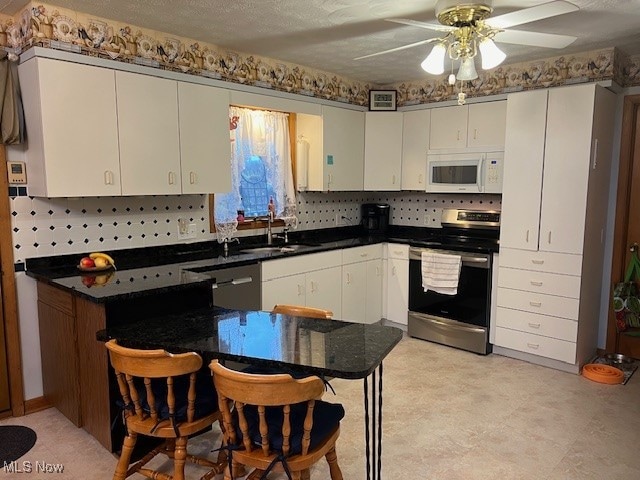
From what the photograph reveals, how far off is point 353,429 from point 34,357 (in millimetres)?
2128

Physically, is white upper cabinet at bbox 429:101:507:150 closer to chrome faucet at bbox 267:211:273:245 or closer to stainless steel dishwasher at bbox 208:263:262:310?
chrome faucet at bbox 267:211:273:245

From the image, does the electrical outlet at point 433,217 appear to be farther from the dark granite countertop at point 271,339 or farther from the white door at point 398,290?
the dark granite countertop at point 271,339

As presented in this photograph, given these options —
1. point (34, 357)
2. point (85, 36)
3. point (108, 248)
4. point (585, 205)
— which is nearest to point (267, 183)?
point (108, 248)

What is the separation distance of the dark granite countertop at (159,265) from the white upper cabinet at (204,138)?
535mm

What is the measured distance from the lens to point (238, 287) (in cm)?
348

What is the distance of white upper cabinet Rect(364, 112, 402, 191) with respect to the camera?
4895 millimetres

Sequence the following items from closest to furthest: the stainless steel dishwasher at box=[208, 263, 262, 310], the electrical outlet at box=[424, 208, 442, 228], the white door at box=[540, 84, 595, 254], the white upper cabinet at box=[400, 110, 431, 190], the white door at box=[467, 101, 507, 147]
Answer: the stainless steel dishwasher at box=[208, 263, 262, 310] < the white door at box=[540, 84, 595, 254] < the white door at box=[467, 101, 507, 147] < the white upper cabinet at box=[400, 110, 431, 190] < the electrical outlet at box=[424, 208, 442, 228]

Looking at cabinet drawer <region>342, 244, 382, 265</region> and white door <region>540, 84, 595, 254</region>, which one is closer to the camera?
white door <region>540, 84, 595, 254</region>

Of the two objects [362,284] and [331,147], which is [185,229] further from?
[362,284]

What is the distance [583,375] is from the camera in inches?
146

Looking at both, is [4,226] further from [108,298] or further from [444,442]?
[444,442]

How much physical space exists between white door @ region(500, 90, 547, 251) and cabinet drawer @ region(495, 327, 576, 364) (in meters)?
0.73

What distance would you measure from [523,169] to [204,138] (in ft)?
8.26

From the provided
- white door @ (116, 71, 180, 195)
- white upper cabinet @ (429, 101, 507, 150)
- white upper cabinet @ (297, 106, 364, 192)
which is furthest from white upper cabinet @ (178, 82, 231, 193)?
white upper cabinet @ (429, 101, 507, 150)
